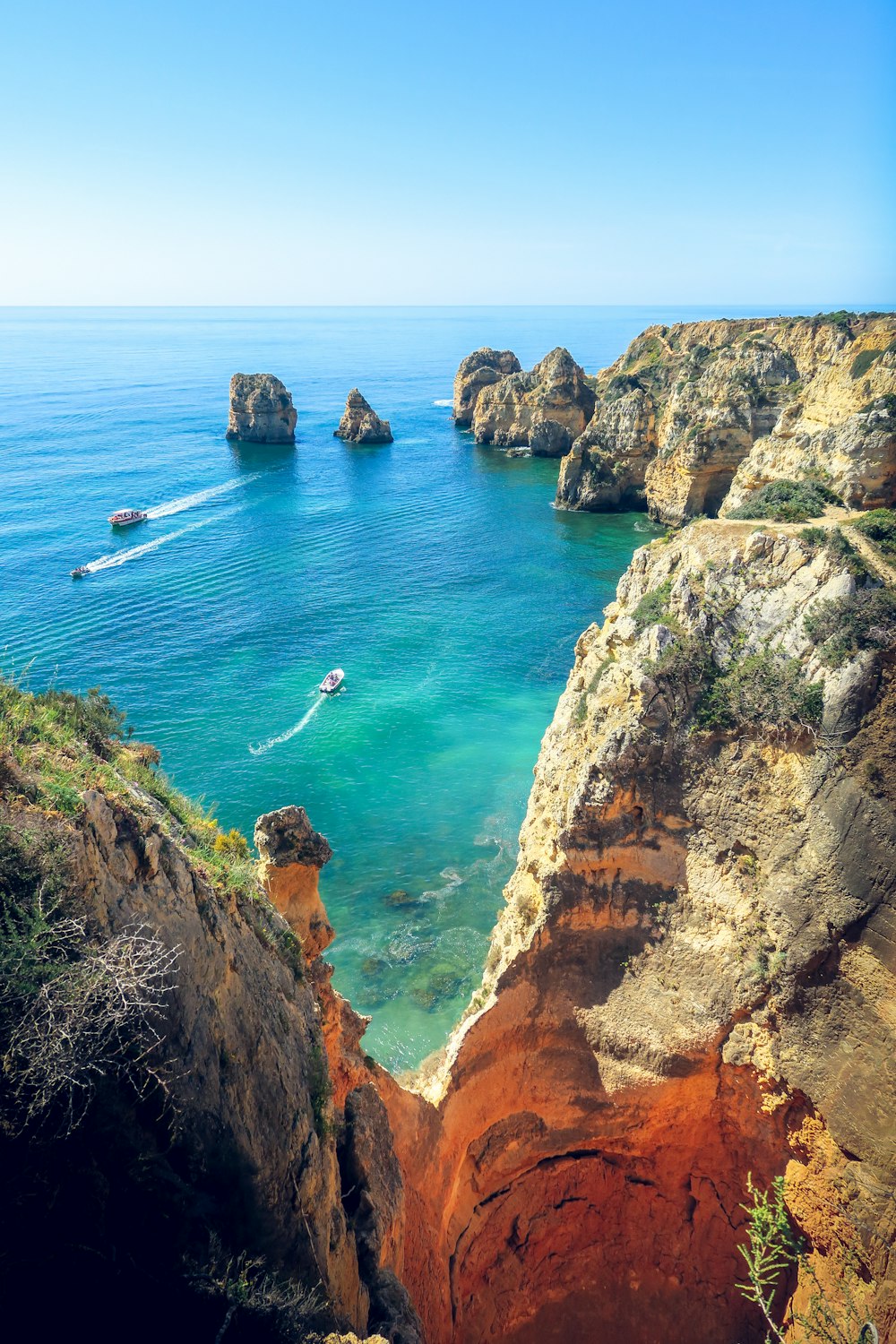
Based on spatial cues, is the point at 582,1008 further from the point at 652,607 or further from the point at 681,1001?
the point at 652,607

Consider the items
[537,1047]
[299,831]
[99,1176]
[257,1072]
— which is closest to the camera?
[99,1176]

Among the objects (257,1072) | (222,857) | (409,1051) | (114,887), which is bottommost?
(409,1051)

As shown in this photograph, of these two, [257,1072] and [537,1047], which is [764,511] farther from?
[257,1072]

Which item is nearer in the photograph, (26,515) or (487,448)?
(26,515)

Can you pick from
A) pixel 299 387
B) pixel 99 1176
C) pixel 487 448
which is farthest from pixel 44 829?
pixel 299 387

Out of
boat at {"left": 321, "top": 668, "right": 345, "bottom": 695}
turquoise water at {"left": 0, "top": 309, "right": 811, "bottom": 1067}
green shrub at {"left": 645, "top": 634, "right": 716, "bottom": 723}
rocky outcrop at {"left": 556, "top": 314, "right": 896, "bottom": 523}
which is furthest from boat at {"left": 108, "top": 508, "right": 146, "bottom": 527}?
green shrub at {"left": 645, "top": 634, "right": 716, "bottom": 723}

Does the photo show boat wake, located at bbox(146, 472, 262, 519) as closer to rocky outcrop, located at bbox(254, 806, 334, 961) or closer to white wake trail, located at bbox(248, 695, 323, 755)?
white wake trail, located at bbox(248, 695, 323, 755)

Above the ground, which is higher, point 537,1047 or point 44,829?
point 44,829

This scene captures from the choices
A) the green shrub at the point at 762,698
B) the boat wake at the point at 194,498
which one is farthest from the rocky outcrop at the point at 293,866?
the boat wake at the point at 194,498
